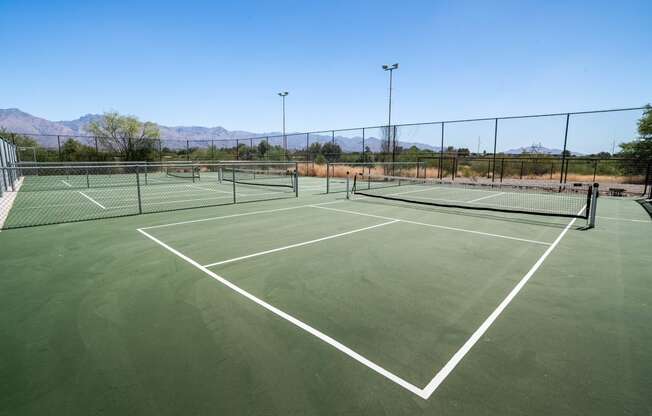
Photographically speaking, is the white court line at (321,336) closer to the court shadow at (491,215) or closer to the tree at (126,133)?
the court shadow at (491,215)

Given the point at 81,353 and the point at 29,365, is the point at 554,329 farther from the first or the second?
the point at 29,365

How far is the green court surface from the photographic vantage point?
252 centimetres

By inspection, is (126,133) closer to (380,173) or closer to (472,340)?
(380,173)

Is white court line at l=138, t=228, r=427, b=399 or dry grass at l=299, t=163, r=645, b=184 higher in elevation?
dry grass at l=299, t=163, r=645, b=184

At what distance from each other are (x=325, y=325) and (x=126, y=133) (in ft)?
157

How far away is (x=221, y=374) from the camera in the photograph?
2777mm

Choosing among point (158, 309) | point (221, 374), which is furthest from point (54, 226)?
point (221, 374)

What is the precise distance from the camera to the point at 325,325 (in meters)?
3.61

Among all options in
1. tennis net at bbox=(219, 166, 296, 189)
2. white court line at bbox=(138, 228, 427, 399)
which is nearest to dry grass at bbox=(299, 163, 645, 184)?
tennis net at bbox=(219, 166, 296, 189)

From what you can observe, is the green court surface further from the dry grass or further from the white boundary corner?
the dry grass

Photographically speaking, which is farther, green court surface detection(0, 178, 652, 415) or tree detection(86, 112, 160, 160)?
tree detection(86, 112, 160, 160)

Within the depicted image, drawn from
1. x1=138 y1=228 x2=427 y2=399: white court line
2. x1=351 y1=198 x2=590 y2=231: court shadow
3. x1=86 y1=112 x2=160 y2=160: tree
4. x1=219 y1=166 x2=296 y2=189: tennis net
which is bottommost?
x1=138 y1=228 x2=427 y2=399: white court line

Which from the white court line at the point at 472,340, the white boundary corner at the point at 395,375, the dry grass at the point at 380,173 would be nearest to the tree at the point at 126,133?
the dry grass at the point at 380,173

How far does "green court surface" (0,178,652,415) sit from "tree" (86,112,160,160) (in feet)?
122
